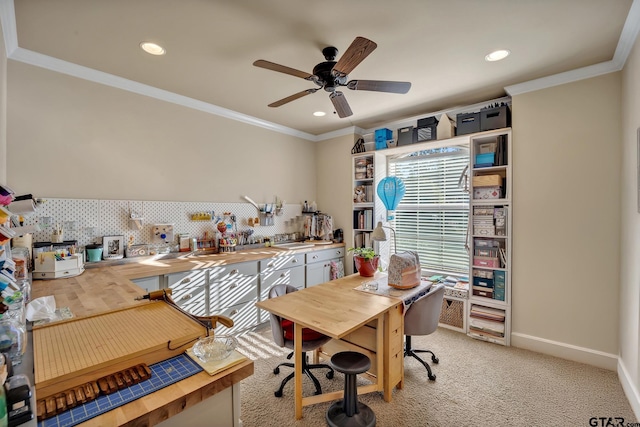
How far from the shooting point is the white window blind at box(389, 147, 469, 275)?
3.63 metres

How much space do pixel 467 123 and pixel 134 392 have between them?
3614 millimetres

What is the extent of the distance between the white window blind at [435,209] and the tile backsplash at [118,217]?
2.27 m

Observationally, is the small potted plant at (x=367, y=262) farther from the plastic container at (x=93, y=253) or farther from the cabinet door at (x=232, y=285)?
the plastic container at (x=93, y=253)

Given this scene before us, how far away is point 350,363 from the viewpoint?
70.6 inches

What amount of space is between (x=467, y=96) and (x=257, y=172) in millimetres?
2726

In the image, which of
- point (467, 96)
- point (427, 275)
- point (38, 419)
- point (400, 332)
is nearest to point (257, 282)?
point (400, 332)

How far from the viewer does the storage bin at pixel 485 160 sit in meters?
3.06

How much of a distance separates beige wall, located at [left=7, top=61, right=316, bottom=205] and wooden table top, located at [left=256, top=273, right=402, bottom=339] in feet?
6.39

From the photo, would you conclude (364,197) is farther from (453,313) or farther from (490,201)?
(453,313)

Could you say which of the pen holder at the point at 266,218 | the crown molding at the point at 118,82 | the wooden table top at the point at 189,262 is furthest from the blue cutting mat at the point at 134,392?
the pen holder at the point at 266,218

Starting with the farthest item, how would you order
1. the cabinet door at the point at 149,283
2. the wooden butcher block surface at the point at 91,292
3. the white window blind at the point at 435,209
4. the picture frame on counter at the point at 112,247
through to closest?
1. the white window blind at the point at 435,209
2. the picture frame on counter at the point at 112,247
3. the cabinet door at the point at 149,283
4. the wooden butcher block surface at the point at 91,292

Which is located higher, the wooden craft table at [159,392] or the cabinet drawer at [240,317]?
the wooden craft table at [159,392]

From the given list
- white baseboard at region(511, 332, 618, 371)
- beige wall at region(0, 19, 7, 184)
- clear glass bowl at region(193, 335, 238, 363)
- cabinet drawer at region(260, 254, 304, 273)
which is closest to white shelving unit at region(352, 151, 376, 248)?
cabinet drawer at region(260, 254, 304, 273)

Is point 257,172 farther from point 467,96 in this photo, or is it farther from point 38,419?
point 38,419
